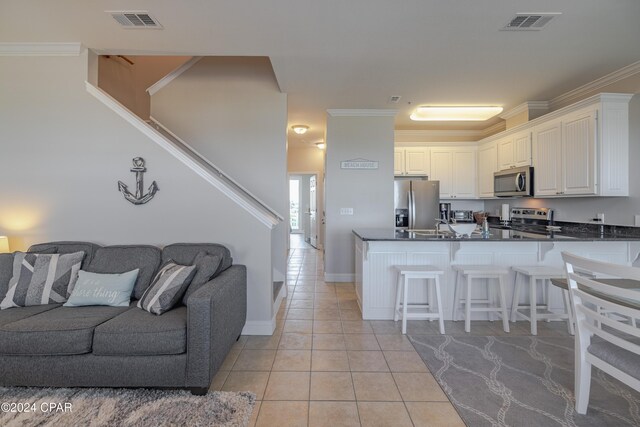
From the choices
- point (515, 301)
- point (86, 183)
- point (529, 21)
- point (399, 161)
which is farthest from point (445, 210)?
point (86, 183)

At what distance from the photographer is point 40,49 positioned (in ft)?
9.74

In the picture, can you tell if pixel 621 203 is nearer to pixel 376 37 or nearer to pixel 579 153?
pixel 579 153

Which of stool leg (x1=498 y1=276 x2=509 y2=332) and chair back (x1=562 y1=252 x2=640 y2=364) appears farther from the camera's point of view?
stool leg (x1=498 y1=276 x2=509 y2=332)

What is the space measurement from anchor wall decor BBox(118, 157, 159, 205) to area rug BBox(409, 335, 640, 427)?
2792mm

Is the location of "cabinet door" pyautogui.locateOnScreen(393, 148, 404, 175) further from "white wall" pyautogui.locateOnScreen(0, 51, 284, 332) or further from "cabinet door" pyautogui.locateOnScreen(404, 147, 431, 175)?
"white wall" pyautogui.locateOnScreen(0, 51, 284, 332)

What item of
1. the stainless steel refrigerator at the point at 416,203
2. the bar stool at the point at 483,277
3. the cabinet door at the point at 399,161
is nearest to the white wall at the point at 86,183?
the bar stool at the point at 483,277

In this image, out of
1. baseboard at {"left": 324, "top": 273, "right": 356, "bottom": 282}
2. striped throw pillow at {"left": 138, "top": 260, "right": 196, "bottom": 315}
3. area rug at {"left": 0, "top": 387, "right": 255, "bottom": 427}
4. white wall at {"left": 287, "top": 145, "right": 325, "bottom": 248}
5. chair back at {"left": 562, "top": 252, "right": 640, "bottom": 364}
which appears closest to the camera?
chair back at {"left": 562, "top": 252, "right": 640, "bottom": 364}

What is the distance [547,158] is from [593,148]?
657mm

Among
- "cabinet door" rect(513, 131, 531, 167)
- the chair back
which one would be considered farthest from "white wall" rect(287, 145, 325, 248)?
the chair back

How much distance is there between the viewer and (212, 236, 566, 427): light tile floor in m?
1.84

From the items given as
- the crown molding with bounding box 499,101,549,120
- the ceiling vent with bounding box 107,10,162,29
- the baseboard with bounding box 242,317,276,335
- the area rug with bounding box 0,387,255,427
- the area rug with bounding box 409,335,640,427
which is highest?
the ceiling vent with bounding box 107,10,162,29

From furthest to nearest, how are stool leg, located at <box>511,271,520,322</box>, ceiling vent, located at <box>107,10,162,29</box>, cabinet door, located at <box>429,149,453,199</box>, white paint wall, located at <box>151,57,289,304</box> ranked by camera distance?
cabinet door, located at <box>429,149,453,199</box>
white paint wall, located at <box>151,57,289,304</box>
stool leg, located at <box>511,271,520,322</box>
ceiling vent, located at <box>107,10,162,29</box>

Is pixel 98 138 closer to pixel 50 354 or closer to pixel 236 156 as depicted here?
pixel 236 156

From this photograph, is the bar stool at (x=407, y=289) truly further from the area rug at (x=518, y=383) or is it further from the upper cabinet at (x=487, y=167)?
the upper cabinet at (x=487, y=167)
